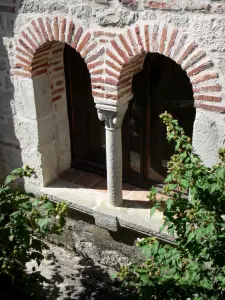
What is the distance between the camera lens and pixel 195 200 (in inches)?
129

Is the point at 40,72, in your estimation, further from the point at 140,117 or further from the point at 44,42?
the point at 140,117

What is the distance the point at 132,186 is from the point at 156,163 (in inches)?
16.5

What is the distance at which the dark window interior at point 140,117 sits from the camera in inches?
195

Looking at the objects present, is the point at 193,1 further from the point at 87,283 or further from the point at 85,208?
the point at 87,283

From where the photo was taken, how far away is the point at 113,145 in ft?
16.2

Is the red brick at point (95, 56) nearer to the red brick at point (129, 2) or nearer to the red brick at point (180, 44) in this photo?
the red brick at point (129, 2)

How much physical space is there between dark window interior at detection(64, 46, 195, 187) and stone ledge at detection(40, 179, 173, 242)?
45 centimetres

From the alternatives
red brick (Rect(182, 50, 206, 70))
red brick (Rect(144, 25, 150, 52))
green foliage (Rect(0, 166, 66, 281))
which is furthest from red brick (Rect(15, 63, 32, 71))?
red brick (Rect(182, 50, 206, 70))

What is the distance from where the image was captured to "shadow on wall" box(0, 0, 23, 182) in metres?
4.92

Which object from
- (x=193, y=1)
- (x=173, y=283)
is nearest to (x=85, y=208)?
(x=173, y=283)

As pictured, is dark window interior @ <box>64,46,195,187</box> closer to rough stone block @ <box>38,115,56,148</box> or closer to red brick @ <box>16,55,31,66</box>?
rough stone block @ <box>38,115,56,148</box>

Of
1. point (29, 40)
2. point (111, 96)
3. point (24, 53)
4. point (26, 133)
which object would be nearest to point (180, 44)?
point (111, 96)

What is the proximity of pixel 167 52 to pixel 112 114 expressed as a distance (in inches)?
37.3

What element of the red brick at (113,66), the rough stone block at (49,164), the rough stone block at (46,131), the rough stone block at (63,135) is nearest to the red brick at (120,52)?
the red brick at (113,66)
